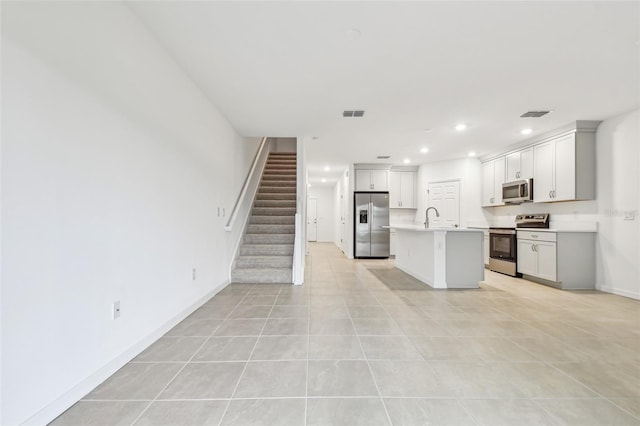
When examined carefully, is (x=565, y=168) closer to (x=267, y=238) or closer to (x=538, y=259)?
(x=538, y=259)

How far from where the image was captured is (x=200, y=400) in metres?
1.51

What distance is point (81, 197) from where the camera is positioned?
59.0 inches

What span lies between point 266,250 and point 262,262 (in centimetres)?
32

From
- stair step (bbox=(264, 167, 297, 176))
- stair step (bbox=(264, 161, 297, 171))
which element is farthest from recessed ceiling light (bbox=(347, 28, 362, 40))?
stair step (bbox=(264, 161, 297, 171))

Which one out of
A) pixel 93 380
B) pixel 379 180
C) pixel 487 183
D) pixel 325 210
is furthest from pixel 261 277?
pixel 325 210

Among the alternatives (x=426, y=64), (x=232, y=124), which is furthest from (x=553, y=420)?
(x=232, y=124)

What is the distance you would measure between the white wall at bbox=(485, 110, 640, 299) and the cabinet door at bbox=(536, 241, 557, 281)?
0.58 meters

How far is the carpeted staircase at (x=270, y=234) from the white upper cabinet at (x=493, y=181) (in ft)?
14.2

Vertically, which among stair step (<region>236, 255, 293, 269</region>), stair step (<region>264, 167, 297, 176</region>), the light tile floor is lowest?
the light tile floor

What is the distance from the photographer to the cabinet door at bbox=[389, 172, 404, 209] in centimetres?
752

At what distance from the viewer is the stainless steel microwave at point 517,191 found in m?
4.81

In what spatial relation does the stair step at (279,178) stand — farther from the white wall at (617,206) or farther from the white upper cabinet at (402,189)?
the white wall at (617,206)

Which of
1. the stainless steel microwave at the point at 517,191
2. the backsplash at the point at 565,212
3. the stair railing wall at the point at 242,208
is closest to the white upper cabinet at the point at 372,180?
the stair railing wall at the point at 242,208

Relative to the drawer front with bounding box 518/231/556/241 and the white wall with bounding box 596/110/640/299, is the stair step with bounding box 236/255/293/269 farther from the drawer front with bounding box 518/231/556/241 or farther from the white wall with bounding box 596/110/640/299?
the white wall with bounding box 596/110/640/299
